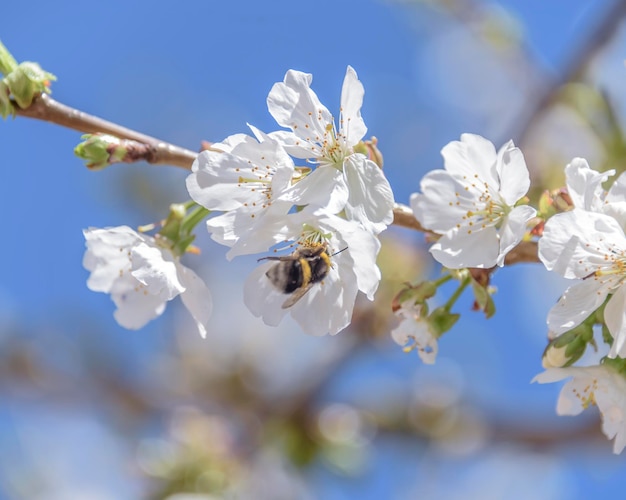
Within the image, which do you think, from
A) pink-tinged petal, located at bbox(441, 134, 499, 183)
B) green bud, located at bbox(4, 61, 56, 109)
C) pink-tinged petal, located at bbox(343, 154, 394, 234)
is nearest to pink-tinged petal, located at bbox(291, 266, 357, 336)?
pink-tinged petal, located at bbox(343, 154, 394, 234)

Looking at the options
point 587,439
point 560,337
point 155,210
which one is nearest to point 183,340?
point 155,210

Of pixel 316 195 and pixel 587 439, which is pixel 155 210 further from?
pixel 316 195

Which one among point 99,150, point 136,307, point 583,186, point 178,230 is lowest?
point 136,307

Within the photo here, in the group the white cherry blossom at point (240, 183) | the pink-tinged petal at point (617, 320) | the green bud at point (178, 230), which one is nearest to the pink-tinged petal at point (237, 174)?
the white cherry blossom at point (240, 183)

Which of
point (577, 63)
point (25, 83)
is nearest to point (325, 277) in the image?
point (25, 83)

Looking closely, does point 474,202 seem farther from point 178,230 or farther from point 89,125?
point 89,125

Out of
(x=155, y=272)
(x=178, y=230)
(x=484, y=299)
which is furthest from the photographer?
(x=178, y=230)
